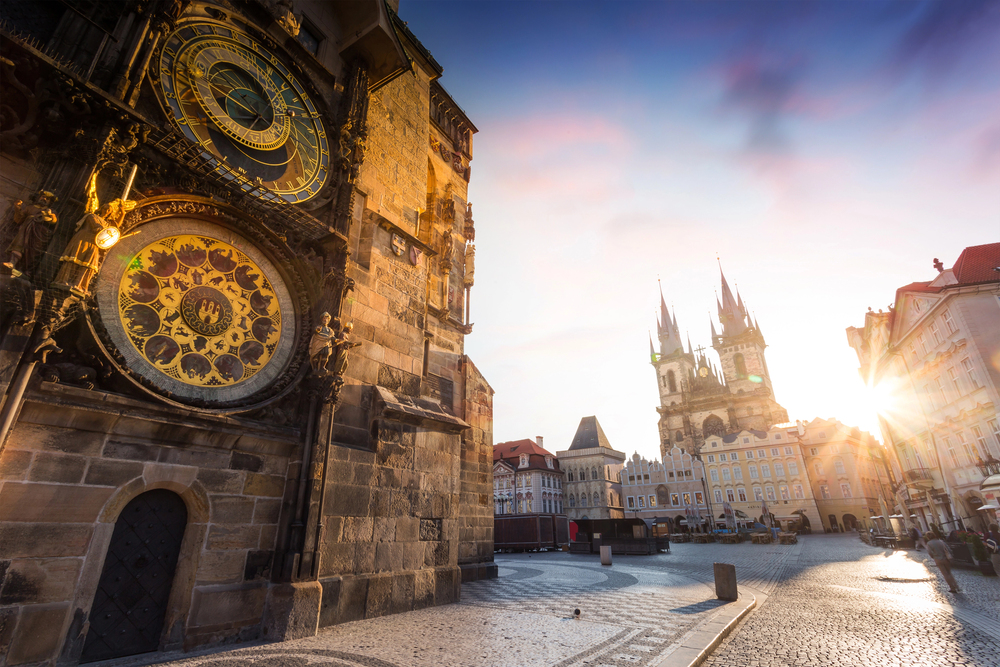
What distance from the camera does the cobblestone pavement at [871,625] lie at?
215 inches

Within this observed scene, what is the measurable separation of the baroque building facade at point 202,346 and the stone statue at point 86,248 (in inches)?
0.9

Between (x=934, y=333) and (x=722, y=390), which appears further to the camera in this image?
(x=722, y=390)

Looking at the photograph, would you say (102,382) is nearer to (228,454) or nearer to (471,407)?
(228,454)

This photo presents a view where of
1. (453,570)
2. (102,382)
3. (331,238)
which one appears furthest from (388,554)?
(331,238)

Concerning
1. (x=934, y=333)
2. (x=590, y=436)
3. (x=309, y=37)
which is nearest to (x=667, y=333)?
(x=590, y=436)

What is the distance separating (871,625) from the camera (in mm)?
7184

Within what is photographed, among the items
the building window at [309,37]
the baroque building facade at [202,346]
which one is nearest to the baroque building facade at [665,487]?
the baroque building facade at [202,346]

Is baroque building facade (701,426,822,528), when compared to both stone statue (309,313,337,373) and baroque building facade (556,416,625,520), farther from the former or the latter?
stone statue (309,313,337,373)

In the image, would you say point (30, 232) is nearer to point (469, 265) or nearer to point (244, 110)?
point (244, 110)

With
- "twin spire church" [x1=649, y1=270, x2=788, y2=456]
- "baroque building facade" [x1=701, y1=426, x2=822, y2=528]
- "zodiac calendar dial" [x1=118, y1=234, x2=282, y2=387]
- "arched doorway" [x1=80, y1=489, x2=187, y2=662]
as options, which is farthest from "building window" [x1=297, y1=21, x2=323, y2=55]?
"twin spire church" [x1=649, y1=270, x2=788, y2=456]

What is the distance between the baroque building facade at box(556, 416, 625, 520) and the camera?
6062 centimetres

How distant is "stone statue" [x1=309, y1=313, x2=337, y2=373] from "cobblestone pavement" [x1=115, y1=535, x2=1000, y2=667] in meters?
3.82

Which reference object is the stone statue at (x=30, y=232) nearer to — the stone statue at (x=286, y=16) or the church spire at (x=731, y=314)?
the stone statue at (x=286, y=16)

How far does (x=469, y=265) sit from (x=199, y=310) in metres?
10.1
